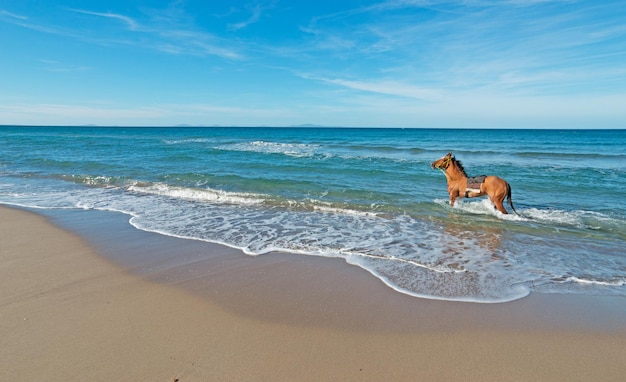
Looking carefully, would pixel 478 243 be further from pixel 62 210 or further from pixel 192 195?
pixel 62 210

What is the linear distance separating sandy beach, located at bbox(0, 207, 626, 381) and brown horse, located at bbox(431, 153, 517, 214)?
480cm

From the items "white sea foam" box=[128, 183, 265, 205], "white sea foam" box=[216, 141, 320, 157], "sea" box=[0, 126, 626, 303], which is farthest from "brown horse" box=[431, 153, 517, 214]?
"white sea foam" box=[216, 141, 320, 157]

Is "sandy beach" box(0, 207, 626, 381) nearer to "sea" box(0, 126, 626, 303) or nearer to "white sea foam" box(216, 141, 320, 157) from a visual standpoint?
"sea" box(0, 126, 626, 303)

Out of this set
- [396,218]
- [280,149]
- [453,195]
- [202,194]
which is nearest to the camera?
[396,218]

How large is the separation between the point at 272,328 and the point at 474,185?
7836mm

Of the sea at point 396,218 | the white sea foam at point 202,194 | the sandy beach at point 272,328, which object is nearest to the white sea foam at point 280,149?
the sea at point 396,218

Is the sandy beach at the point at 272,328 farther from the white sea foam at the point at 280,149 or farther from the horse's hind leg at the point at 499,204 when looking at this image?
the white sea foam at the point at 280,149

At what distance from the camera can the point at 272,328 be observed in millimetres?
3857

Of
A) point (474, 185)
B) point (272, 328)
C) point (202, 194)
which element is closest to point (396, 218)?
point (474, 185)

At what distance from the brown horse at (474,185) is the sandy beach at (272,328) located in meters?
4.80

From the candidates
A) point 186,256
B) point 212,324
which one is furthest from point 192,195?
point 212,324

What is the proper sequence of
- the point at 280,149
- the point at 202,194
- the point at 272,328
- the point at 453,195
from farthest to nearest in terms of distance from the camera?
1. the point at 280,149
2. the point at 202,194
3. the point at 453,195
4. the point at 272,328

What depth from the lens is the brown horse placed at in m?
9.19

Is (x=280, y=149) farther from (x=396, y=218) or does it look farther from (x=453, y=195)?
(x=396, y=218)
